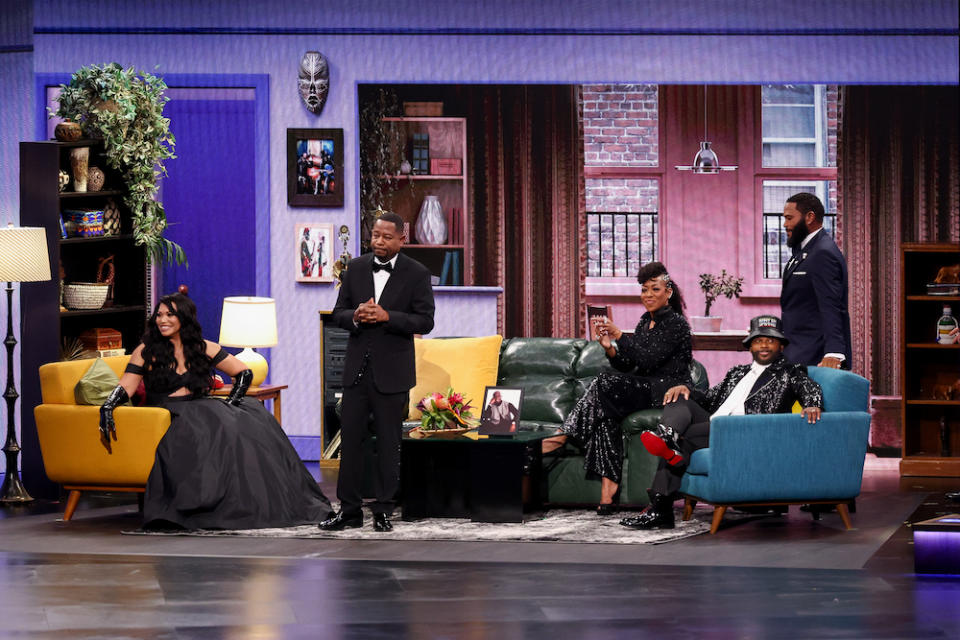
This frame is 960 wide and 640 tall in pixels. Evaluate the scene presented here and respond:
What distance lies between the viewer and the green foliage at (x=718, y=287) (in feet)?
34.5

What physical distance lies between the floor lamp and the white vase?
133 inches

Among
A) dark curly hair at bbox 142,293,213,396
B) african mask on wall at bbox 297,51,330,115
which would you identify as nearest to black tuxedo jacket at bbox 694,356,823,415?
dark curly hair at bbox 142,293,213,396

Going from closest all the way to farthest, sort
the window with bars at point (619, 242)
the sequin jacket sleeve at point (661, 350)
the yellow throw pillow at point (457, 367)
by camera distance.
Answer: the sequin jacket sleeve at point (661, 350) < the yellow throw pillow at point (457, 367) < the window with bars at point (619, 242)

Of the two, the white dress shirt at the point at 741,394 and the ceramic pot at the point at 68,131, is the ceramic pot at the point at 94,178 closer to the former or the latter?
the ceramic pot at the point at 68,131

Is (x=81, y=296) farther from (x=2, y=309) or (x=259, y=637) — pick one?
(x=259, y=637)

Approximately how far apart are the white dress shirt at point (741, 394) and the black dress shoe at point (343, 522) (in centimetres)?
180

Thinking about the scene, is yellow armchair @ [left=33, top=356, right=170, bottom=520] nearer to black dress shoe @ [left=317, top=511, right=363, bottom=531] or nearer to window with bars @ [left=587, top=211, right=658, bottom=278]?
black dress shoe @ [left=317, top=511, right=363, bottom=531]

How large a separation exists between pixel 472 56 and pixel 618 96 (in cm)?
253

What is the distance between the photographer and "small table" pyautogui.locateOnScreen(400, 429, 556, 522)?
675cm

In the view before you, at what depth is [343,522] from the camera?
6590 mm

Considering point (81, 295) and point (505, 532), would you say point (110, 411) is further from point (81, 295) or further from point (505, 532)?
point (505, 532)

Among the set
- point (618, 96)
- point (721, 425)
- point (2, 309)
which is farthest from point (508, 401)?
point (618, 96)

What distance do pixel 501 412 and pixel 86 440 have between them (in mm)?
2062

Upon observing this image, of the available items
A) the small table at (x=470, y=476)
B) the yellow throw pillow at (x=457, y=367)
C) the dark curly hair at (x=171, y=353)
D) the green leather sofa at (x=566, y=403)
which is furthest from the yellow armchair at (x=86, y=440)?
the green leather sofa at (x=566, y=403)
